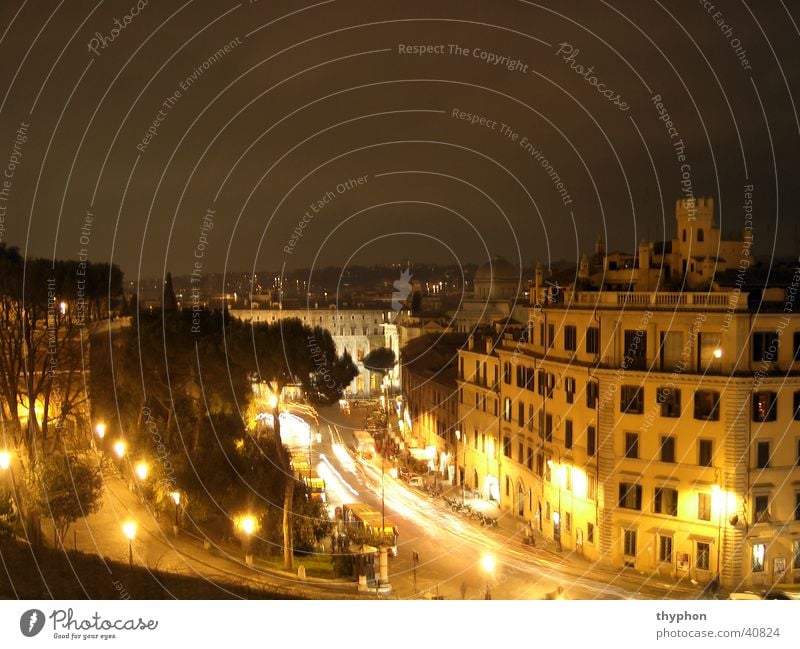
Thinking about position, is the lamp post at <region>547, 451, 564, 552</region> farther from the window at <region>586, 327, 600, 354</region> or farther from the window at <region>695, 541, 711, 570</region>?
the window at <region>695, 541, 711, 570</region>

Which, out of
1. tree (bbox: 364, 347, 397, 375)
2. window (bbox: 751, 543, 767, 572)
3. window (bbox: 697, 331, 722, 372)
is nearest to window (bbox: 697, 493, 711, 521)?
window (bbox: 751, 543, 767, 572)

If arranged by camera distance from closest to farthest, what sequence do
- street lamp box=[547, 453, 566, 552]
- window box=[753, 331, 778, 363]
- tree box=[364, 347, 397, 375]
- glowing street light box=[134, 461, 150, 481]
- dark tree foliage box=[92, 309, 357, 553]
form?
window box=[753, 331, 778, 363] → dark tree foliage box=[92, 309, 357, 553] → glowing street light box=[134, 461, 150, 481] → street lamp box=[547, 453, 566, 552] → tree box=[364, 347, 397, 375]

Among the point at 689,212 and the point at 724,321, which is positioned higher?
the point at 689,212

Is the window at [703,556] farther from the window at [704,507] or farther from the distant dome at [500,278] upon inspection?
the distant dome at [500,278]

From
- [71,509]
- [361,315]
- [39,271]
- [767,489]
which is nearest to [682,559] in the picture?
[767,489]

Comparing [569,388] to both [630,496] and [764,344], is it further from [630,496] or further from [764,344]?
[764,344]
